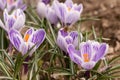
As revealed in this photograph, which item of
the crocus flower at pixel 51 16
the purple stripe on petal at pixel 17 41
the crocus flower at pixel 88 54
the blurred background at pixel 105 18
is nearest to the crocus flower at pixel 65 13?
the crocus flower at pixel 51 16

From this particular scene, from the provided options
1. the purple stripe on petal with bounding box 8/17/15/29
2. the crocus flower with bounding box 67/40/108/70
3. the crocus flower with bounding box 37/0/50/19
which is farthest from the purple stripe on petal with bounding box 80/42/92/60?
the crocus flower with bounding box 37/0/50/19

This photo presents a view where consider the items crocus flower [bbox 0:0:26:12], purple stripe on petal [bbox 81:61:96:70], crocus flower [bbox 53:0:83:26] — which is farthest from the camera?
crocus flower [bbox 0:0:26:12]

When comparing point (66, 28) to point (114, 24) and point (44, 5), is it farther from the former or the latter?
point (114, 24)

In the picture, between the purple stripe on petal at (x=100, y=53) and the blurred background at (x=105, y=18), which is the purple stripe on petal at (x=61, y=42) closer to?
the purple stripe on petal at (x=100, y=53)

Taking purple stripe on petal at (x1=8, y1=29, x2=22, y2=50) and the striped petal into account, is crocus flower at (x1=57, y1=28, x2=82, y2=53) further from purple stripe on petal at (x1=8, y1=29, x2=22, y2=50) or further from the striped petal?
purple stripe on petal at (x1=8, y1=29, x2=22, y2=50)

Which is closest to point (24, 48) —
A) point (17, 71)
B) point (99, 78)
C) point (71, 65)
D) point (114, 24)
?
point (17, 71)
